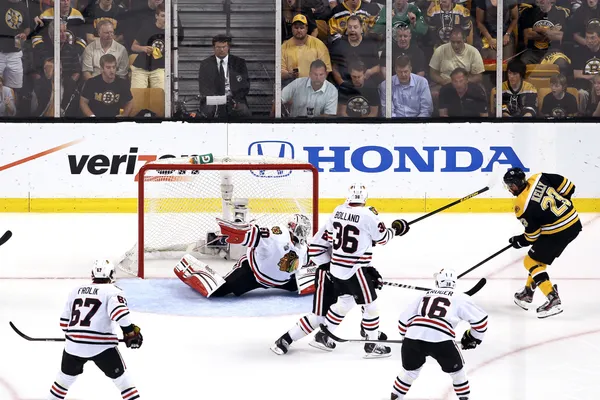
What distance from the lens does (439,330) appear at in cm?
480

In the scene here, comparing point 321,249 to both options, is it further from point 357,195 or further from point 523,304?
point 523,304

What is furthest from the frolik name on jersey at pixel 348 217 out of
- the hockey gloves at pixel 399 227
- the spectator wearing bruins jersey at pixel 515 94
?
the spectator wearing bruins jersey at pixel 515 94

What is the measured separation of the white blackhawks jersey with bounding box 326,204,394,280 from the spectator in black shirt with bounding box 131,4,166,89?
182 inches

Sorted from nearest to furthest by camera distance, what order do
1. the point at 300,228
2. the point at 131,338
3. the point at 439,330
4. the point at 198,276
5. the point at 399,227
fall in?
1. the point at 131,338
2. the point at 439,330
3. the point at 399,227
4. the point at 300,228
5. the point at 198,276

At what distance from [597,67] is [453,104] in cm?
134

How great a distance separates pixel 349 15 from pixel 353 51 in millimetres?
316

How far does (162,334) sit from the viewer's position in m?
6.28

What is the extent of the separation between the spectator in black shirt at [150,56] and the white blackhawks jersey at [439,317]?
5615 millimetres

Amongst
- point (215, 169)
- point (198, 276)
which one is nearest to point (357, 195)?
point (198, 276)

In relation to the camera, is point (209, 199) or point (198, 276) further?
point (209, 199)

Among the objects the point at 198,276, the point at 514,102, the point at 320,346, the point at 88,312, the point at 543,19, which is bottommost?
the point at 320,346

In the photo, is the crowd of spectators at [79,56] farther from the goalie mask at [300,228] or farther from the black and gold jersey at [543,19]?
the goalie mask at [300,228]

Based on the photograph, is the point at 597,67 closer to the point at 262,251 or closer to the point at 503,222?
the point at 503,222

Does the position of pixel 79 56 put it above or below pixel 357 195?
above
